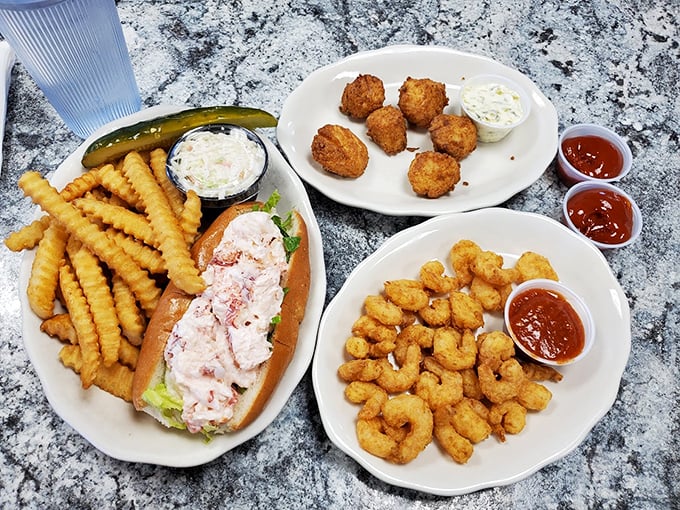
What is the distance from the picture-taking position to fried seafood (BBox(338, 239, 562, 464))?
2010 mm

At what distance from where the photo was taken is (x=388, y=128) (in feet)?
8.77

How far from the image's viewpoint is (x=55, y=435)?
2.11 m

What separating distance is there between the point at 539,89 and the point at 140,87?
2.00m

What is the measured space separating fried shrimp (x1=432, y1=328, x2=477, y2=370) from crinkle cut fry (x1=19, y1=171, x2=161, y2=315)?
1091 mm

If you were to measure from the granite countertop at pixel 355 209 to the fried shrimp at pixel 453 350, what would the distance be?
0.46 meters

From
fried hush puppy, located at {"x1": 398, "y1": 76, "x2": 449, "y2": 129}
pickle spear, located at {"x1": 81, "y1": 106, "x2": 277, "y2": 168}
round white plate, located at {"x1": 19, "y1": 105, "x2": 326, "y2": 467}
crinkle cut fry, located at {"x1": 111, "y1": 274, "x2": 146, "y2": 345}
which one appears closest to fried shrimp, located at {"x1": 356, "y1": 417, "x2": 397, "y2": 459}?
round white plate, located at {"x1": 19, "y1": 105, "x2": 326, "y2": 467}

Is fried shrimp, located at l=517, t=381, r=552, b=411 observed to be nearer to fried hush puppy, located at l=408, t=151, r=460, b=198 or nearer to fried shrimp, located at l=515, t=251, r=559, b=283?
fried shrimp, located at l=515, t=251, r=559, b=283

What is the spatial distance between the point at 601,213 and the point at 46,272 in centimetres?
222

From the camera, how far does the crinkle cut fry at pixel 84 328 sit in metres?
1.91

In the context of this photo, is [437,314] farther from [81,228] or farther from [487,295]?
[81,228]

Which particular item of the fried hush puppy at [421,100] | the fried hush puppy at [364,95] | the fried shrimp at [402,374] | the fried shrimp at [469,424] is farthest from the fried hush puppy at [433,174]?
the fried shrimp at [469,424]

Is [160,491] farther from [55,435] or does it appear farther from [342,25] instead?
[342,25]

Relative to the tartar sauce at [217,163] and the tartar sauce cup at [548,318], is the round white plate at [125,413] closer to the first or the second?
the tartar sauce at [217,163]

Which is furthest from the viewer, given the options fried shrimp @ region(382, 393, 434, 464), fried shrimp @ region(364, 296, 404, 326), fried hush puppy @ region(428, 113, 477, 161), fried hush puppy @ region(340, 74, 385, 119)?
fried hush puppy @ region(340, 74, 385, 119)
